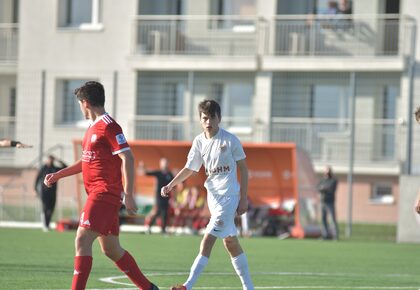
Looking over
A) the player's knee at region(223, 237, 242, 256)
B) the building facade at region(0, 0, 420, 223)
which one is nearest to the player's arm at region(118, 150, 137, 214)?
the player's knee at region(223, 237, 242, 256)

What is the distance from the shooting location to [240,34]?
4247 centimetres

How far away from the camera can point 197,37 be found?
42.5 metres

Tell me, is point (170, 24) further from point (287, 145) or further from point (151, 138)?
point (287, 145)

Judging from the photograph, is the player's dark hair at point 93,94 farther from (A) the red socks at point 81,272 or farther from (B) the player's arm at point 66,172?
(A) the red socks at point 81,272

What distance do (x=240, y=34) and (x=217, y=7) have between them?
2112 millimetres

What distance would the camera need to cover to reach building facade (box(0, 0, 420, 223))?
128 feet

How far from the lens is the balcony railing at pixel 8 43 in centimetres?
4500

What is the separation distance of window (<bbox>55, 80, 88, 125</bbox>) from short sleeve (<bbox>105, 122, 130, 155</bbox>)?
1268 inches

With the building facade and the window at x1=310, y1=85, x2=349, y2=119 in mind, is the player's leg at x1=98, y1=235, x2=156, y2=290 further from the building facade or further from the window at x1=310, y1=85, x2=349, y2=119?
the window at x1=310, y1=85, x2=349, y2=119

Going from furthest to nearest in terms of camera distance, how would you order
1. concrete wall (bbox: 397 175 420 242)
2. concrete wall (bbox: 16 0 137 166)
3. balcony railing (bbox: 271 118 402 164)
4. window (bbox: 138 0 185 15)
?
window (bbox: 138 0 185 15) < concrete wall (bbox: 16 0 137 166) < balcony railing (bbox: 271 118 402 164) < concrete wall (bbox: 397 175 420 242)

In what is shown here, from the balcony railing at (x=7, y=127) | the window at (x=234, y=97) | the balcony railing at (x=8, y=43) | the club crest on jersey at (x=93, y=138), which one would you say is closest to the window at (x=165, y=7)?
the window at (x=234, y=97)

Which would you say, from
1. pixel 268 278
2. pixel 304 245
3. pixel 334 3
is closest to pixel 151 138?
pixel 334 3

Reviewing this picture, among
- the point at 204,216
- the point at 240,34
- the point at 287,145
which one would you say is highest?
the point at 240,34

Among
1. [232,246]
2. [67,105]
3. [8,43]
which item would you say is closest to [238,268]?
[232,246]
